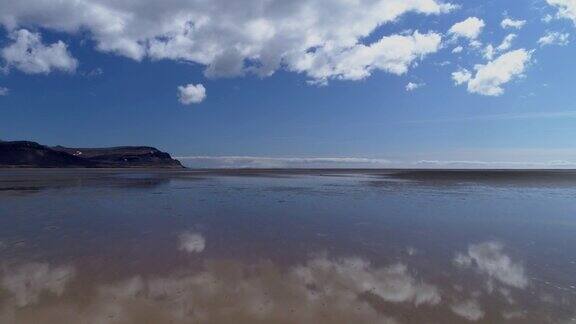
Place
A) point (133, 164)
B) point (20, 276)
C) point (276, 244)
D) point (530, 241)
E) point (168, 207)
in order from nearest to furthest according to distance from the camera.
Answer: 1. point (20, 276)
2. point (276, 244)
3. point (530, 241)
4. point (168, 207)
5. point (133, 164)

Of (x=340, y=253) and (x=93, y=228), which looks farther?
(x=93, y=228)

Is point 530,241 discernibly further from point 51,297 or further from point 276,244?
→ point 51,297

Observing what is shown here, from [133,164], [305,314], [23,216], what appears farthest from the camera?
[133,164]

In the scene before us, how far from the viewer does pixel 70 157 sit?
14225cm

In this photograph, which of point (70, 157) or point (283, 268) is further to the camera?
point (70, 157)

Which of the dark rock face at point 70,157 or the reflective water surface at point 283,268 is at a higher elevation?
the dark rock face at point 70,157

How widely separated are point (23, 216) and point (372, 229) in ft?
44.5

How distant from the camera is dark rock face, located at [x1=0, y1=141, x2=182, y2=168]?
127875 mm

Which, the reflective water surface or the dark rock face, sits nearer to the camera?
the reflective water surface

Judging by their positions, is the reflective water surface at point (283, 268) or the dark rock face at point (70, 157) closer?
the reflective water surface at point (283, 268)

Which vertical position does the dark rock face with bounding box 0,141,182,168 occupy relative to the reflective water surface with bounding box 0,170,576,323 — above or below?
above

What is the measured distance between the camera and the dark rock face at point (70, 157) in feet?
420

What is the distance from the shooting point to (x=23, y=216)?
15.2 meters

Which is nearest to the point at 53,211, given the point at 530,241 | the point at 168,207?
the point at 168,207
